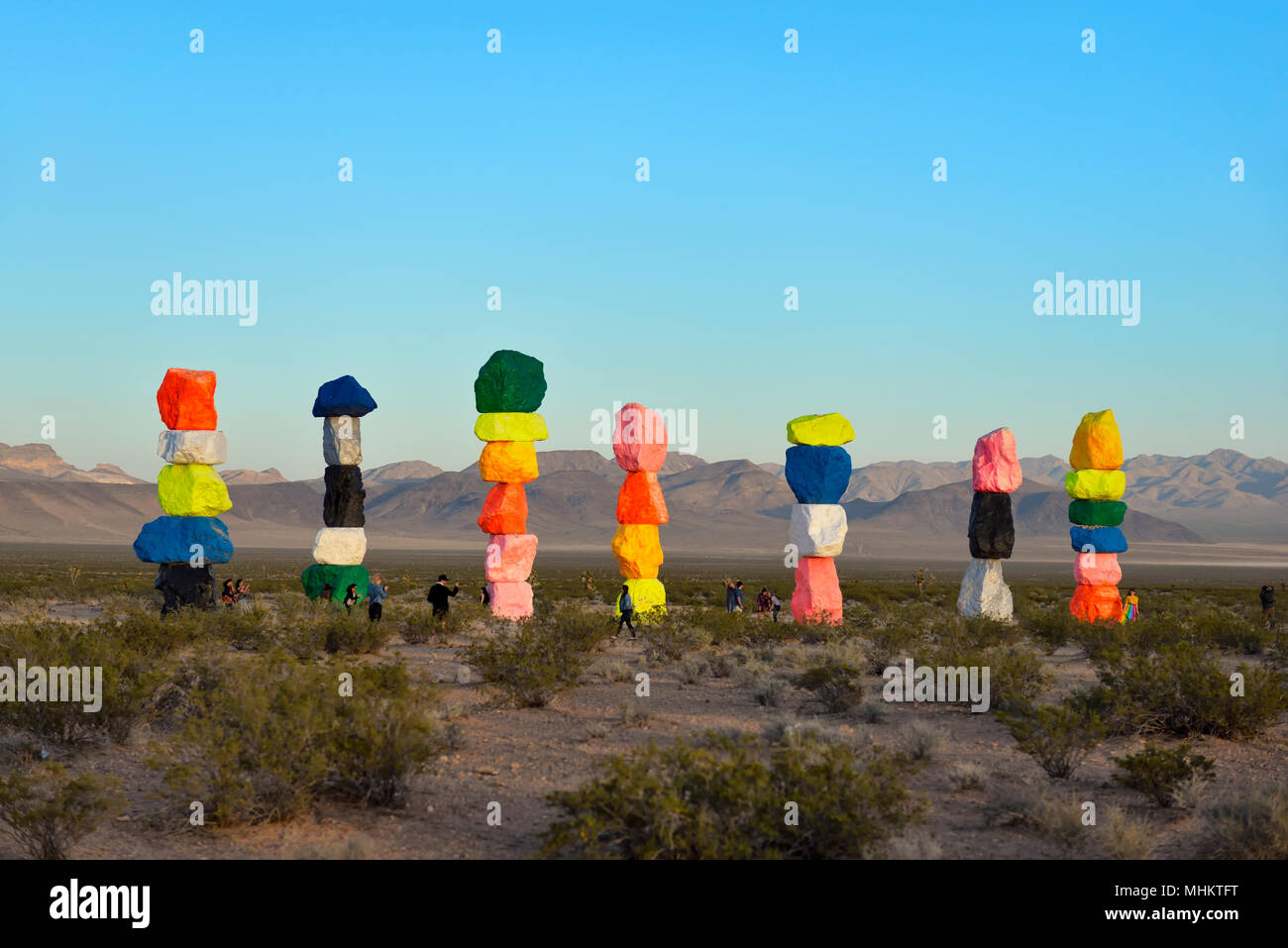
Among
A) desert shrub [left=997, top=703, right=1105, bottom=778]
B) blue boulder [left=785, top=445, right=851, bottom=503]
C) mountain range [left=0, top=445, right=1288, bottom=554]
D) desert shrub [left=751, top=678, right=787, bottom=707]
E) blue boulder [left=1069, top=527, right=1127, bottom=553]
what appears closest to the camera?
desert shrub [left=997, top=703, right=1105, bottom=778]

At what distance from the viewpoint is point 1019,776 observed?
993 cm

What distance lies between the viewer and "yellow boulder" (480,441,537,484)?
2245 cm

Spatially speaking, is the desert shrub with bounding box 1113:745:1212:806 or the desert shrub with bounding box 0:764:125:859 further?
the desert shrub with bounding box 1113:745:1212:806

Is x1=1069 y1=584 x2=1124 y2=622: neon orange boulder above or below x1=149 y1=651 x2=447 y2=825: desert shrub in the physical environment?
below

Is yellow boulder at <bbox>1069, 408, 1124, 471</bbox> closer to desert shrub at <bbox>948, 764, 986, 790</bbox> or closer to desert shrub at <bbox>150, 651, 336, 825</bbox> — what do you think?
desert shrub at <bbox>948, 764, 986, 790</bbox>

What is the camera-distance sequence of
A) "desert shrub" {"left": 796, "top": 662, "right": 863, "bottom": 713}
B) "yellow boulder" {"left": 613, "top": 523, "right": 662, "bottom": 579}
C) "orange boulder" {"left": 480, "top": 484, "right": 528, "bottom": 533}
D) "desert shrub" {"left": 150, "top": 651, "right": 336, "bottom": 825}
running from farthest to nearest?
1. "yellow boulder" {"left": 613, "top": 523, "right": 662, "bottom": 579}
2. "orange boulder" {"left": 480, "top": 484, "right": 528, "bottom": 533}
3. "desert shrub" {"left": 796, "top": 662, "right": 863, "bottom": 713}
4. "desert shrub" {"left": 150, "top": 651, "right": 336, "bottom": 825}

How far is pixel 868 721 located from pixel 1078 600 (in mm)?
13635

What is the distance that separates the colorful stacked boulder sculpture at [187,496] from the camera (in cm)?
2008

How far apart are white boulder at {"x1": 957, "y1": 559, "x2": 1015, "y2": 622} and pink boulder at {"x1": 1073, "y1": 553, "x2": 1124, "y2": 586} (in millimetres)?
2146

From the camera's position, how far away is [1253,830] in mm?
7254

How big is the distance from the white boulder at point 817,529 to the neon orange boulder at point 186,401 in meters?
12.4

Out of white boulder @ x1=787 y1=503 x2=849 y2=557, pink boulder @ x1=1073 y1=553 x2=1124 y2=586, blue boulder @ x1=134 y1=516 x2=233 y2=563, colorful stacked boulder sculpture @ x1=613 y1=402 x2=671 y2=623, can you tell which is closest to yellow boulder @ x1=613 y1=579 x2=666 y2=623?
colorful stacked boulder sculpture @ x1=613 y1=402 x2=671 y2=623

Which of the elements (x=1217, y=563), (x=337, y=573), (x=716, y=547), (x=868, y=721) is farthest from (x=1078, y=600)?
(x=716, y=547)

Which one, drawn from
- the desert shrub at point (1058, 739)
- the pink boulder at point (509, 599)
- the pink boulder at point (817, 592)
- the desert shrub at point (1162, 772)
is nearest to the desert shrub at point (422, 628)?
the pink boulder at point (509, 599)
